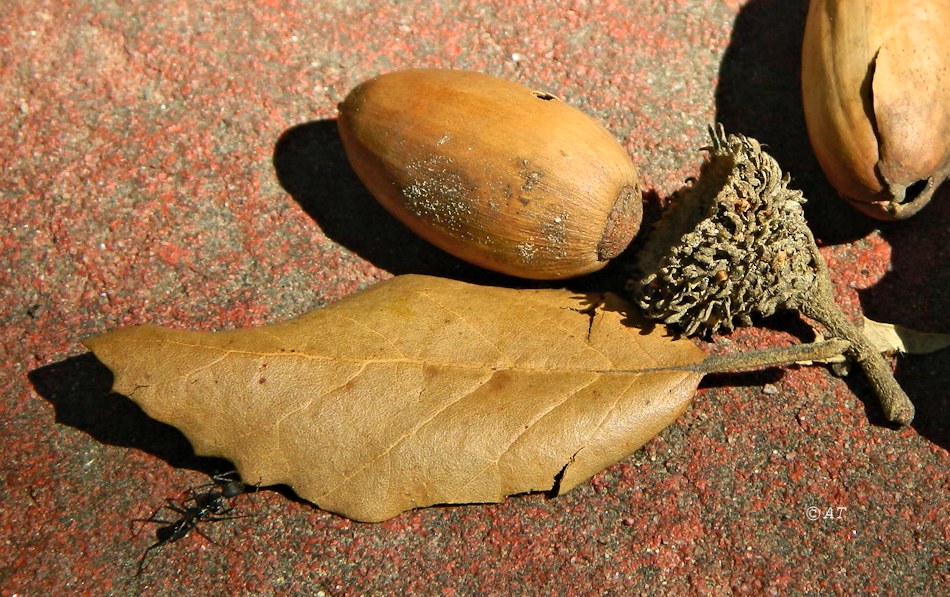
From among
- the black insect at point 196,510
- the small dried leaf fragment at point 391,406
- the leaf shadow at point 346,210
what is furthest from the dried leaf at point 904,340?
the black insect at point 196,510

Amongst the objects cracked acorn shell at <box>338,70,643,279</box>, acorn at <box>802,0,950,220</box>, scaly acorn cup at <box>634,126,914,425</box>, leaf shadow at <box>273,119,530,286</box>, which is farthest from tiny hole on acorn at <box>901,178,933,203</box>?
leaf shadow at <box>273,119,530,286</box>

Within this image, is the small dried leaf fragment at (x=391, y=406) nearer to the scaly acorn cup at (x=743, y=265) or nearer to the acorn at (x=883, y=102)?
the scaly acorn cup at (x=743, y=265)

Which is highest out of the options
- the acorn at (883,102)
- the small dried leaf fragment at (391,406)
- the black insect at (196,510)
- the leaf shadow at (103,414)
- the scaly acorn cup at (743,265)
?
the acorn at (883,102)

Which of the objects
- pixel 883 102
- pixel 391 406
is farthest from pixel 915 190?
pixel 391 406

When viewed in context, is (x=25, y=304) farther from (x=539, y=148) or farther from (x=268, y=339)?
(x=539, y=148)

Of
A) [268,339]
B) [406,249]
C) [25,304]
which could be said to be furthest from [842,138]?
[25,304]

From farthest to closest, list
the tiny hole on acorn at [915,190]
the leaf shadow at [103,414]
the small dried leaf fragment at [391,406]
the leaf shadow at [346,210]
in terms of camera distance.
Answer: the leaf shadow at [346,210]
the tiny hole on acorn at [915,190]
the leaf shadow at [103,414]
the small dried leaf fragment at [391,406]
